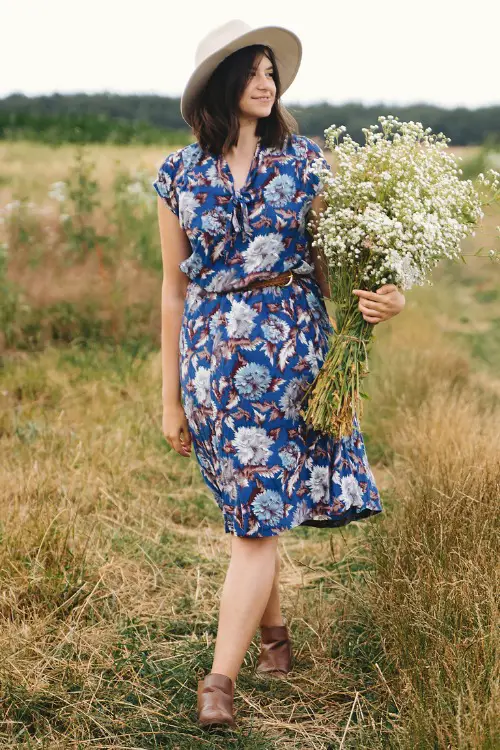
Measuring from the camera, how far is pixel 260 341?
2.96 metres

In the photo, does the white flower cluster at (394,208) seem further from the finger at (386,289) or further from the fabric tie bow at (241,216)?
the fabric tie bow at (241,216)

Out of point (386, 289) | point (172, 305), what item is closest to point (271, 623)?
point (172, 305)

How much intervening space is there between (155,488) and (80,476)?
0.54 meters

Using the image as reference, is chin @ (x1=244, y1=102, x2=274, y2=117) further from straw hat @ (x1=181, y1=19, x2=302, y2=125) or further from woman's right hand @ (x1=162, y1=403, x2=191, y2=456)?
woman's right hand @ (x1=162, y1=403, x2=191, y2=456)

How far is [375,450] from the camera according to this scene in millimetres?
5805

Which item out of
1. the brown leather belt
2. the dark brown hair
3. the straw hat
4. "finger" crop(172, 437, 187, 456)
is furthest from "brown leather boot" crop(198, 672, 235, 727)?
the straw hat

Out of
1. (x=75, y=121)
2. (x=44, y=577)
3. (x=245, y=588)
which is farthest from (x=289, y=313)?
(x=75, y=121)

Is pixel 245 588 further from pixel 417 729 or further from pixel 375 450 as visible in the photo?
pixel 375 450

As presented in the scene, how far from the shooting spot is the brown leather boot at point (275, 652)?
3375 millimetres

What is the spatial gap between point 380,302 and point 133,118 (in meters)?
13.3

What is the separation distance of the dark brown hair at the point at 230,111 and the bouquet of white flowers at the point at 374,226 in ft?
0.56

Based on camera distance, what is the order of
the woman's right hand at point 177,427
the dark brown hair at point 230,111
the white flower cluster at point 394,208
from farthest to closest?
the woman's right hand at point 177,427 → the dark brown hair at point 230,111 → the white flower cluster at point 394,208

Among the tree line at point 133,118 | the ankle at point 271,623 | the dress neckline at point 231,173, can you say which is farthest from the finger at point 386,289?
the tree line at point 133,118

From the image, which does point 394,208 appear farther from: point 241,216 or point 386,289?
point 241,216
